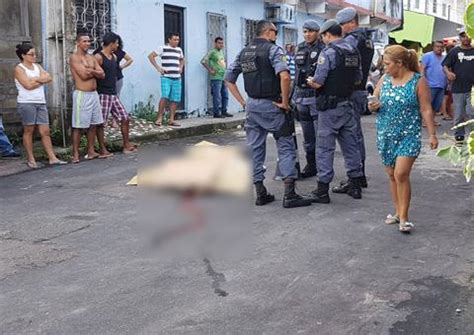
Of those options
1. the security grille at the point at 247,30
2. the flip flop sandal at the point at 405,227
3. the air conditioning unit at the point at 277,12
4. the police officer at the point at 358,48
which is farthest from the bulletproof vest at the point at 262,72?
the air conditioning unit at the point at 277,12

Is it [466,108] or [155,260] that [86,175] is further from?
[466,108]

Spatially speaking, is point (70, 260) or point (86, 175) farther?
point (86, 175)

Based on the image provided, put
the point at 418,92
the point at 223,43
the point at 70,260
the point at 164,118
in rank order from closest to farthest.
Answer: the point at 70,260
the point at 418,92
the point at 164,118
the point at 223,43

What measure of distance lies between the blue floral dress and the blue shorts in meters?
6.99

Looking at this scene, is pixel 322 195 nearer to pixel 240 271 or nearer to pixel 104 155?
pixel 240 271

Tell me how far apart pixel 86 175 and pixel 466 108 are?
5.89m

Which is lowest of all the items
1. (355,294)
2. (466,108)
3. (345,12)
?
(355,294)

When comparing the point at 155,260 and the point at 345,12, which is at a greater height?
the point at 345,12

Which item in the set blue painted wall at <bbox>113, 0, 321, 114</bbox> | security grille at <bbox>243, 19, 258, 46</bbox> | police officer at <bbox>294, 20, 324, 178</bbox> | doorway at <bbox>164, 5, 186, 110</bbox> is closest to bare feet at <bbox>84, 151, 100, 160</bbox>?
blue painted wall at <bbox>113, 0, 321, 114</bbox>

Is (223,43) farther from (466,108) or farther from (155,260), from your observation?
(155,260)

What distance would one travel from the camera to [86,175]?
807 cm

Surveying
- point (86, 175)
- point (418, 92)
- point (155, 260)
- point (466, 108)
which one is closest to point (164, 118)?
point (86, 175)

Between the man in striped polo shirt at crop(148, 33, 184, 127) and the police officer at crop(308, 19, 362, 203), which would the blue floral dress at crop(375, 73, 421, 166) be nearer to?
the police officer at crop(308, 19, 362, 203)

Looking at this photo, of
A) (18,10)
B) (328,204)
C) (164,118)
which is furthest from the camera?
(164,118)
